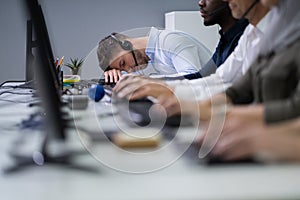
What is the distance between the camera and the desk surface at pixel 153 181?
435mm

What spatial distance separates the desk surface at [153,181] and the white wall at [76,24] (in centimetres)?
316

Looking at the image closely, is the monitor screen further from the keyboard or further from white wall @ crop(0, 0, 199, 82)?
white wall @ crop(0, 0, 199, 82)

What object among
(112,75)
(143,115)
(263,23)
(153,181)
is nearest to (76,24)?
(112,75)

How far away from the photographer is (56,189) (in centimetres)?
46

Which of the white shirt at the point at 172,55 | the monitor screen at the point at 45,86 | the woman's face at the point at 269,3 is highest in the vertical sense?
the woman's face at the point at 269,3

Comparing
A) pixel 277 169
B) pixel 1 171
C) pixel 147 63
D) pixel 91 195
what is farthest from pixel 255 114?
pixel 147 63

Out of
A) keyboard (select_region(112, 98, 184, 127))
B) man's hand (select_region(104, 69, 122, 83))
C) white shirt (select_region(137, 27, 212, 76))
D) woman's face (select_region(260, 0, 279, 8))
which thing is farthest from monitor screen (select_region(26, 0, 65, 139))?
man's hand (select_region(104, 69, 122, 83))

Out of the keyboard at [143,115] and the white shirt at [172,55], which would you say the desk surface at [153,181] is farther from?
the white shirt at [172,55]

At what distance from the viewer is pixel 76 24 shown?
365 centimetres

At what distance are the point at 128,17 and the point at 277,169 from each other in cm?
336

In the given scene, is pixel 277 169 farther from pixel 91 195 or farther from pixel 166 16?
pixel 166 16

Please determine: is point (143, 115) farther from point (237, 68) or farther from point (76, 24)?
point (76, 24)

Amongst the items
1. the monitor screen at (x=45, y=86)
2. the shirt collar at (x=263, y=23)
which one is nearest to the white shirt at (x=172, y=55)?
the shirt collar at (x=263, y=23)

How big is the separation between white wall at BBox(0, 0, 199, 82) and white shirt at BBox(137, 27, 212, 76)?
63.9 inches
